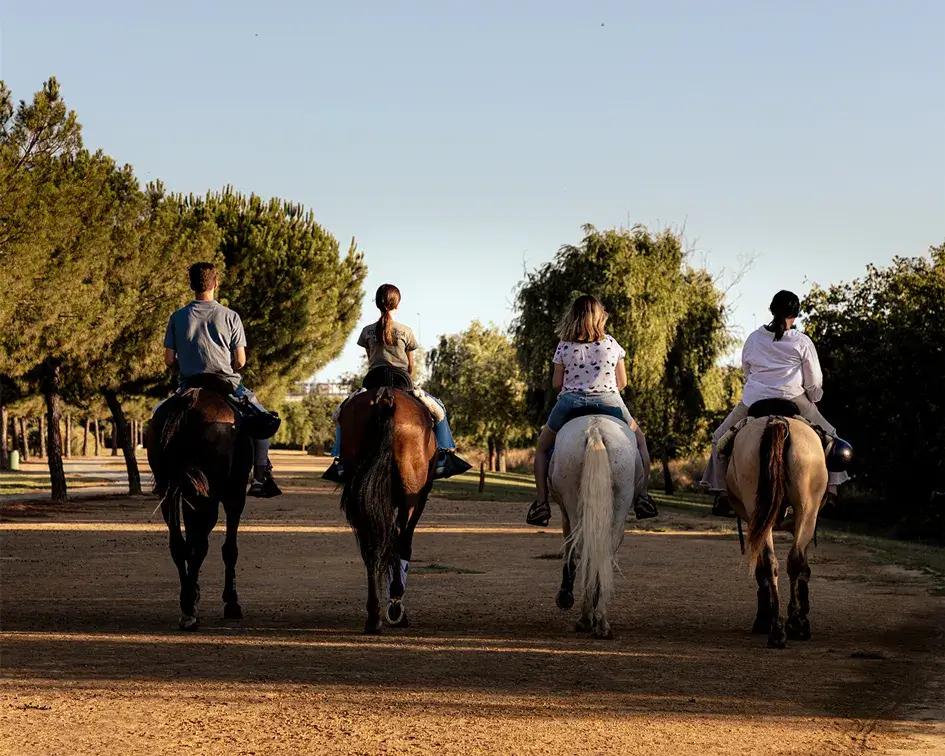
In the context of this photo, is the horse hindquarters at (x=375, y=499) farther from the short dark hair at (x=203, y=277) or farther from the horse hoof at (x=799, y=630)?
the horse hoof at (x=799, y=630)

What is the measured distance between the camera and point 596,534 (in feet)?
34.6

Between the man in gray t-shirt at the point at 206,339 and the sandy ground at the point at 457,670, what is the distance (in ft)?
7.50

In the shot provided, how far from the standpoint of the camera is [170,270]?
36188mm

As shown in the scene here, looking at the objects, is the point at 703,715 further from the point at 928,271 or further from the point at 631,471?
the point at 928,271

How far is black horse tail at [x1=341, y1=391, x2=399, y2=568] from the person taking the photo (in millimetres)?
10742

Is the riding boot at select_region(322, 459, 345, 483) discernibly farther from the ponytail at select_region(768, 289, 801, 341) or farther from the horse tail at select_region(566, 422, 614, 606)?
the ponytail at select_region(768, 289, 801, 341)

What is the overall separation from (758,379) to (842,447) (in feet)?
3.22


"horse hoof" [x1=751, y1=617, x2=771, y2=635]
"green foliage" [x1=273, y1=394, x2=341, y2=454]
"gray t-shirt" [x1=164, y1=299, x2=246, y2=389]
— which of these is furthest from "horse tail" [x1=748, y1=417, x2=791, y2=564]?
"green foliage" [x1=273, y1=394, x2=341, y2=454]

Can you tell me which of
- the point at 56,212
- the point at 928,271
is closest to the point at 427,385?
the point at 928,271

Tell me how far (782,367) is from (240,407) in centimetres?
492

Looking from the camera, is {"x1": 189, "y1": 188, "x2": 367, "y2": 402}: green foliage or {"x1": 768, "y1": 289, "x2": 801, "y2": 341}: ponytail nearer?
{"x1": 768, "y1": 289, "x2": 801, "y2": 341}: ponytail

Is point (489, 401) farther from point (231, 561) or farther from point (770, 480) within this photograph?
point (770, 480)

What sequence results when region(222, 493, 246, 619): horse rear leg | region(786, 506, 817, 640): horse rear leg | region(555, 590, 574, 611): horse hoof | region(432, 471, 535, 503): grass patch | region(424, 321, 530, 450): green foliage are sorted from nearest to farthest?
region(786, 506, 817, 640): horse rear leg
region(222, 493, 246, 619): horse rear leg
region(555, 590, 574, 611): horse hoof
region(432, 471, 535, 503): grass patch
region(424, 321, 530, 450): green foliage

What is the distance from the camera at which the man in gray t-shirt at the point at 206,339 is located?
11.5m
